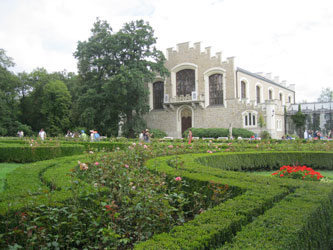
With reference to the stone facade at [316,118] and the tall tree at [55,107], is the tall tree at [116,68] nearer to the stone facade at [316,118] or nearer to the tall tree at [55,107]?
the tall tree at [55,107]

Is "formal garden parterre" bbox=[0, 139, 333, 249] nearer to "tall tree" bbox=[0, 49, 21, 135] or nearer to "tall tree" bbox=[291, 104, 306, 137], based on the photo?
"tall tree" bbox=[291, 104, 306, 137]

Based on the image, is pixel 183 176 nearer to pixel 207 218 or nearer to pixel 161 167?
pixel 161 167

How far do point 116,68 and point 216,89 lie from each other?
10928 millimetres

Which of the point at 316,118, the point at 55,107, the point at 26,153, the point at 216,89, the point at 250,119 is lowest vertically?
the point at 26,153

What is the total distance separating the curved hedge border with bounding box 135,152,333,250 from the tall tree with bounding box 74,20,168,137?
2203 centimetres

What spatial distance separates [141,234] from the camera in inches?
128

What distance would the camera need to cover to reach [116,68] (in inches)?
1094

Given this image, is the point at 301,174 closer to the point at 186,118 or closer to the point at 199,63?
the point at 199,63

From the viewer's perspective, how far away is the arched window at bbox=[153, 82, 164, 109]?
3294 centimetres

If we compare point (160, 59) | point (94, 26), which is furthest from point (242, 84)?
point (94, 26)

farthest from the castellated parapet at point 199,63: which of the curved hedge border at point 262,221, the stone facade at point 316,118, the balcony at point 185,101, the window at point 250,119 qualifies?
the curved hedge border at point 262,221

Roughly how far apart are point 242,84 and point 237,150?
19.8 meters

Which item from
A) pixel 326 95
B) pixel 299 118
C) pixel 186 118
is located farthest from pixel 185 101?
pixel 326 95

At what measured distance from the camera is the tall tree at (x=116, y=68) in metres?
26.4
